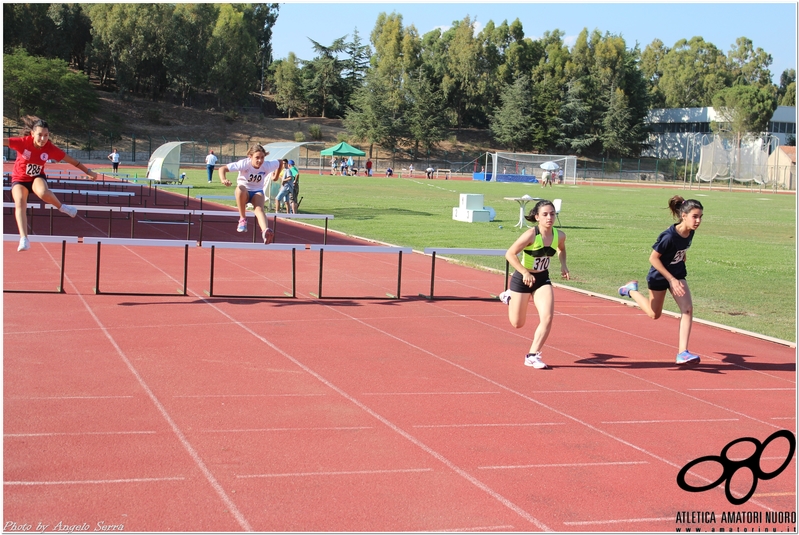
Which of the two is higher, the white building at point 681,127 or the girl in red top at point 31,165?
the white building at point 681,127

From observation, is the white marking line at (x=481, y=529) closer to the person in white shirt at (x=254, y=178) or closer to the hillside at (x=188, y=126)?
the person in white shirt at (x=254, y=178)

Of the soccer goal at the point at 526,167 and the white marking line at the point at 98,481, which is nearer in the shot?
the white marking line at the point at 98,481

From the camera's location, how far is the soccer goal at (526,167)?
231 feet

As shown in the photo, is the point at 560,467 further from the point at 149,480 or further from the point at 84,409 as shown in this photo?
the point at 84,409

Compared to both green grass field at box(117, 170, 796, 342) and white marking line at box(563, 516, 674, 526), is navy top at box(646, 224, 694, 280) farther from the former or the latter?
white marking line at box(563, 516, 674, 526)

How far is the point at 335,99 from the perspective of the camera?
9556 cm

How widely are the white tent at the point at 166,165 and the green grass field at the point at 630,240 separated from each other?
197cm

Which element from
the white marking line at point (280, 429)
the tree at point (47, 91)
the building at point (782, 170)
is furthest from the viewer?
the building at point (782, 170)

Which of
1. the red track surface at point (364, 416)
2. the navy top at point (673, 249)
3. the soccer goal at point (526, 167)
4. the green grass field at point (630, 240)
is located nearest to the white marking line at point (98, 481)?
the red track surface at point (364, 416)

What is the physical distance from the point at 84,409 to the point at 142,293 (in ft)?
18.5

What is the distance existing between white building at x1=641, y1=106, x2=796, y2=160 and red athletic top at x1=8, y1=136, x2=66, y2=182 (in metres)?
93.1

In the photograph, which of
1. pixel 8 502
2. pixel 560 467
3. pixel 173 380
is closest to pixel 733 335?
pixel 560 467

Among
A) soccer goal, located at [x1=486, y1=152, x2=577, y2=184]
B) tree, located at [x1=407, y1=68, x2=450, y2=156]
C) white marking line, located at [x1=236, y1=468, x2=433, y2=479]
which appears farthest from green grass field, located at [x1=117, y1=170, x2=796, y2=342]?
tree, located at [x1=407, y1=68, x2=450, y2=156]

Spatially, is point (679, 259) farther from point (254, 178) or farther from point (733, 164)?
point (733, 164)
